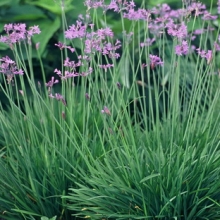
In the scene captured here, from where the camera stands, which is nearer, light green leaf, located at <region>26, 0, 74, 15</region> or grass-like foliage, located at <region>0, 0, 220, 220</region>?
grass-like foliage, located at <region>0, 0, 220, 220</region>

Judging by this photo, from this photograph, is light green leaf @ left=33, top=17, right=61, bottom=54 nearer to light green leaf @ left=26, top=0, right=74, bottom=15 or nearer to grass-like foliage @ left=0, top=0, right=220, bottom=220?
light green leaf @ left=26, top=0, right=74, bottom=15

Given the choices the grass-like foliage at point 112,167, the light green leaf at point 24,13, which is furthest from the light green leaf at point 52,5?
the grass-like foliage at point 112,167

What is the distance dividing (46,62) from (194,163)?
2612 mm

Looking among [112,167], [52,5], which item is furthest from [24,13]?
[112,167]

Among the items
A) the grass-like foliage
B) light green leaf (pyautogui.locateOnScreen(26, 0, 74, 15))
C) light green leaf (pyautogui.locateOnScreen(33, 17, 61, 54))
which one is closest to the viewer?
the grass-like foliage

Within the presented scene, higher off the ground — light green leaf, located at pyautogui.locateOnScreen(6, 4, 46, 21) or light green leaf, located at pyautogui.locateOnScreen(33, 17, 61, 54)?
light green leaf, located at pyautogui.locateOnScreen(6, 4, 46, 21)

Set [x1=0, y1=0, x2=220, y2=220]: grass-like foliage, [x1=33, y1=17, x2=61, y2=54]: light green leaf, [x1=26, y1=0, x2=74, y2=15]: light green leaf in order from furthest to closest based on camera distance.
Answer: [x1=26, y1=0, x2=74, y2=15]: light green leaf
[x1=33, y1=17, x2=61, y2=54]: light green leaf
[x1=0, y1=0, x2=220, y2=220]: grass-like foliage

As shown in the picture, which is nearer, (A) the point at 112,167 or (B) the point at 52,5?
(A) the point at 112,167

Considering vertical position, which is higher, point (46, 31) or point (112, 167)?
point (46, 31)

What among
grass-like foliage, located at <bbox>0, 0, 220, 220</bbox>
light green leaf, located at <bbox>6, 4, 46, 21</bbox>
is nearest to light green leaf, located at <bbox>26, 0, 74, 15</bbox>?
light green leaf, located at <bbox>6, 4, 46, 21</bbox>

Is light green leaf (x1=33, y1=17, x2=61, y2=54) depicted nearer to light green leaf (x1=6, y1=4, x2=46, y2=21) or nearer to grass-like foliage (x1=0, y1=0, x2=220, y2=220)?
light green leaf (x1=6, y1=4, x2=46, y2=21)

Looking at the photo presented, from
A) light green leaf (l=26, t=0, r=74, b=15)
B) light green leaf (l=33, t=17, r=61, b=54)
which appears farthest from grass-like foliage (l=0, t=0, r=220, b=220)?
light green leaf (l=26, t=0, r=74, b=15)

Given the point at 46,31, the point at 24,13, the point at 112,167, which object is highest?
the point at 24,13

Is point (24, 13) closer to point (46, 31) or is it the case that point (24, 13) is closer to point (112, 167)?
point (46, 31)
